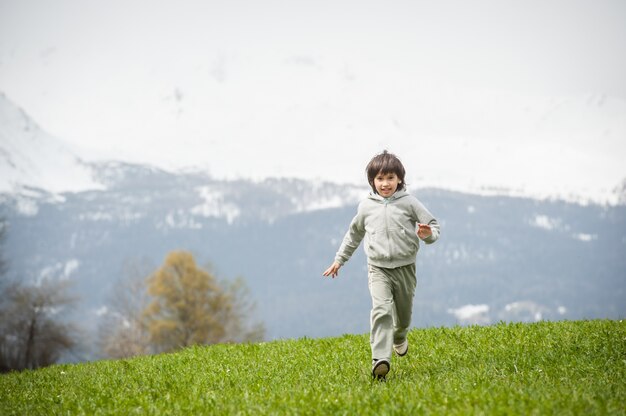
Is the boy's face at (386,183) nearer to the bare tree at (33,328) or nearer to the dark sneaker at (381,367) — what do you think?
the dark sneaker at (381,367)

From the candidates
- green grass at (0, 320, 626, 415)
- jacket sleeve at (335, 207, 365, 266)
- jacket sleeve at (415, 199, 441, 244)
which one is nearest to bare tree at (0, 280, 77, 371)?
green grass at (0, 320, 626, 415)

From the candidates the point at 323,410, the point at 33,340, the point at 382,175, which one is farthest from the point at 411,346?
the point at 33,340

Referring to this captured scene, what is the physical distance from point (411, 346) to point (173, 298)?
2671 inches

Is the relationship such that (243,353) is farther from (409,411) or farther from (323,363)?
(409,411)

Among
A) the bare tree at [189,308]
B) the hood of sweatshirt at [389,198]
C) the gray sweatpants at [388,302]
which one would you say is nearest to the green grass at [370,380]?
the gray sweatpants at [388,302]

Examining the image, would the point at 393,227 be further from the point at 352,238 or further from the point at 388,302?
the point at 388,302

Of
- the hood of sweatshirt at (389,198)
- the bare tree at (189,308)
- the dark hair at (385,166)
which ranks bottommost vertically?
the bare tree at (189,308)

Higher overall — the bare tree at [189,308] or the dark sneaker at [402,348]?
the dark sneaker at [402,348]

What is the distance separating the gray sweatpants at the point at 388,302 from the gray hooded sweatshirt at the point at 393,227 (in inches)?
6.2

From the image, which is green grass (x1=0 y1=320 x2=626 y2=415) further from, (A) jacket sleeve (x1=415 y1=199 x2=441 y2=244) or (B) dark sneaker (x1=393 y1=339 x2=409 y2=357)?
(A) jacket sleeve (x1=415 y1=199 x2=441 y2=244)

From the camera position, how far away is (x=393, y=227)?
10.3 meters

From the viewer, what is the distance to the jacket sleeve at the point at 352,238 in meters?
10.7

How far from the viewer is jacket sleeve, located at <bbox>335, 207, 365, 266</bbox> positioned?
10711 millimetres

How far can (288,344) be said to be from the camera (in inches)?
616
